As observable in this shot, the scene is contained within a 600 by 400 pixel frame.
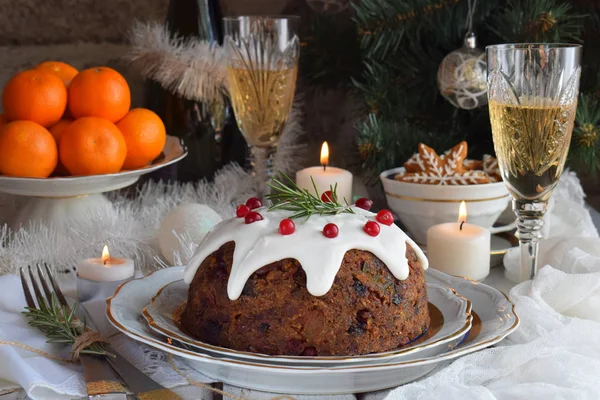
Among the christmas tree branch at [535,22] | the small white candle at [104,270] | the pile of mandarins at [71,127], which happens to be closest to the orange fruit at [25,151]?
the pile of mandarins at [71,127]

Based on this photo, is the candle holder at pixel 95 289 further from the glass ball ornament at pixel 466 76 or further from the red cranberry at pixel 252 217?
the glass ball ornament at pixel 466 76

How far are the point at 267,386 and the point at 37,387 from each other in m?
0.25

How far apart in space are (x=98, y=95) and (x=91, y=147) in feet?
0.37

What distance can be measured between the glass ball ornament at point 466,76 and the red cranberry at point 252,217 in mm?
713

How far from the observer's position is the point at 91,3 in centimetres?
198

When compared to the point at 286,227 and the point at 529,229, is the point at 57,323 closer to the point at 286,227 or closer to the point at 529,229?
the point at 286,227

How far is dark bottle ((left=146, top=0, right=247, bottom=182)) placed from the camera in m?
1.83

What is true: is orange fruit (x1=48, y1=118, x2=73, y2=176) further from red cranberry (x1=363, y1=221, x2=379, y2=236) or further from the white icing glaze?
red cranberry (x1=363, y1=221, x2=379, y2=236)

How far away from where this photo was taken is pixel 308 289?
0.89 metres

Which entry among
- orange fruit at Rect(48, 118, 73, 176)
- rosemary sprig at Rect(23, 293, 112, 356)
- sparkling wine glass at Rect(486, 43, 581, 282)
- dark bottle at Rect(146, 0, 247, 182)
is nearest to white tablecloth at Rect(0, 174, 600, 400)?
rosemary sprig at Rect(23, 293, 112, 356)

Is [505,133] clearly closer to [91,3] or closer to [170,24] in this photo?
[170,24]

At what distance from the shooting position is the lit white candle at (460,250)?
4.08 ft

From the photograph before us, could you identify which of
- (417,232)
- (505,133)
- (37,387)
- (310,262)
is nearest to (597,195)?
(417,232)

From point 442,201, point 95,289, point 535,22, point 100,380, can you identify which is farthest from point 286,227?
point 535,22
